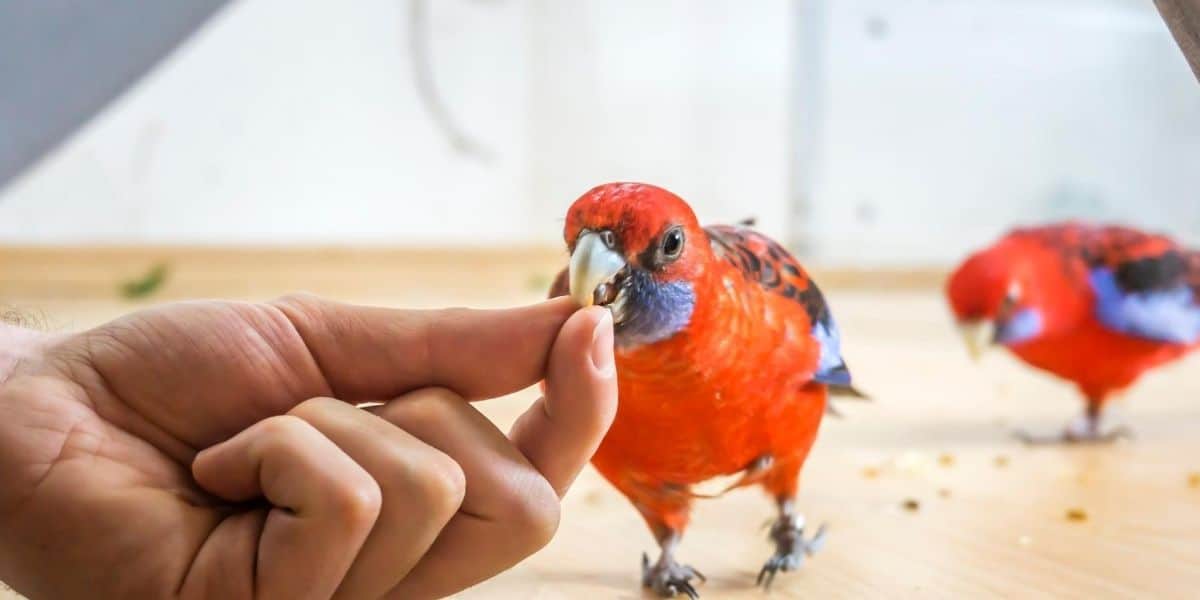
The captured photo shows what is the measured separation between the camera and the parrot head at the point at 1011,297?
1438 millimetres

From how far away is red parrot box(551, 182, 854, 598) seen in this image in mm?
642

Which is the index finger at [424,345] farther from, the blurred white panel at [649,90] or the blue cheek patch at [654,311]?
the blurred white panel at [649,90]

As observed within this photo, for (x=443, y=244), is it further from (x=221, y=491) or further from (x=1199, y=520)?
(x=221, y=491)

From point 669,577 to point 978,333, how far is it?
81 centimetres

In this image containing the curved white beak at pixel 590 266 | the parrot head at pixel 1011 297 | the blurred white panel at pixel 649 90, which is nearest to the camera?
the curved white beak at pixel 590 266

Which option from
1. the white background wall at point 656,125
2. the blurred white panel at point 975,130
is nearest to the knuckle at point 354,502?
the white background wall at point 656,125

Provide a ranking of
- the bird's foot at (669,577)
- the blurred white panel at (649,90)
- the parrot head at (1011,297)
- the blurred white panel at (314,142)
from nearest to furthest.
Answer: the bird's foot at (669,577) → the parrot head at (1011,297) → the blurred white panel at (314,142) → the blurred white panel at (649,90)

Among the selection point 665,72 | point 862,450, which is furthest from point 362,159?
point 862,450

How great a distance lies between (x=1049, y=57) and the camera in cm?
334

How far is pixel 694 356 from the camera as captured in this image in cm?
70

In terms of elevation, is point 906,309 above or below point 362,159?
below

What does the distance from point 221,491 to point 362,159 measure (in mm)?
2529

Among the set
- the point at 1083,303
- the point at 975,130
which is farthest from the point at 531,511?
the point at 975,130

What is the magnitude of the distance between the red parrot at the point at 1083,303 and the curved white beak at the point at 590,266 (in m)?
0.96
